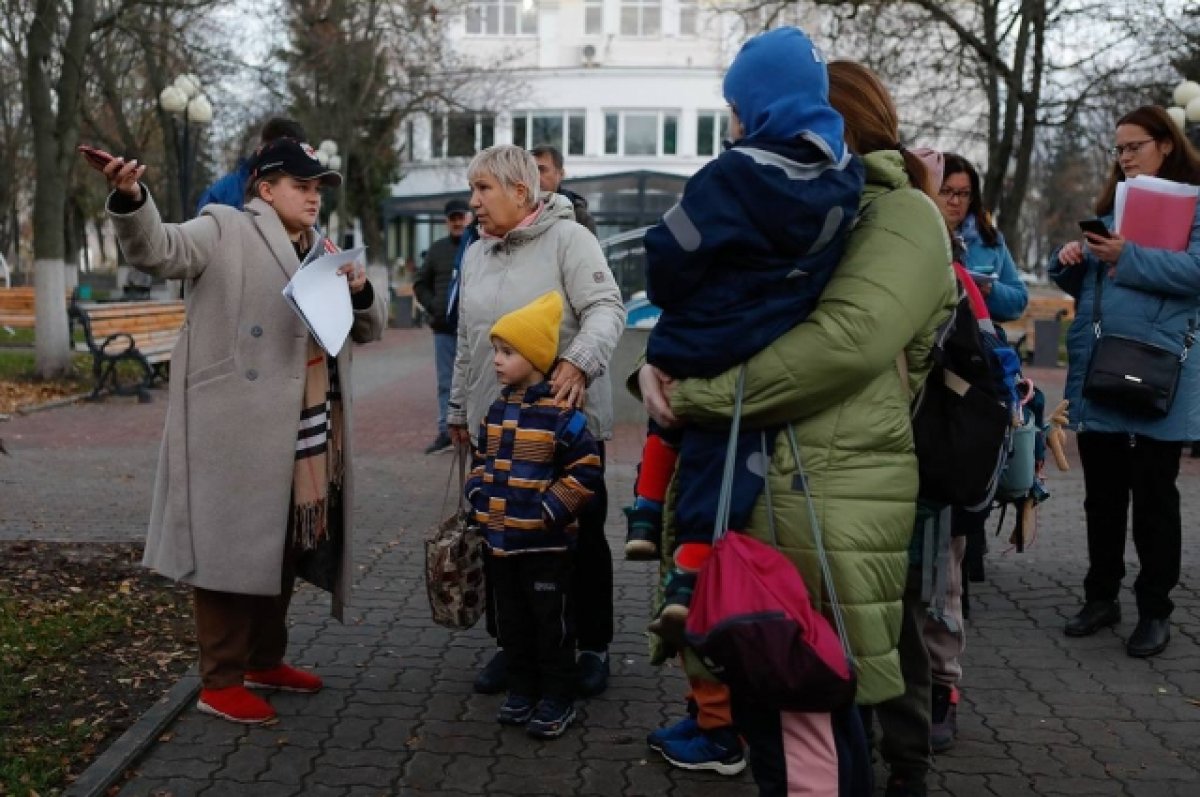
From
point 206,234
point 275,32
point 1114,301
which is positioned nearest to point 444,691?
point 206,234

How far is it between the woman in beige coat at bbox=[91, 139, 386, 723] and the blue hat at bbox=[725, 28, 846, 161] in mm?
1866

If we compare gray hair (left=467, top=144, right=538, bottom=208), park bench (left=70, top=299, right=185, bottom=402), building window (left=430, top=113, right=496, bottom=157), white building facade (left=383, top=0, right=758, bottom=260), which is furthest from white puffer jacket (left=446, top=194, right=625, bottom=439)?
white building facade (left=383, top=0, right=758, bottom=260)

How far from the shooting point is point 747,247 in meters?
2.77

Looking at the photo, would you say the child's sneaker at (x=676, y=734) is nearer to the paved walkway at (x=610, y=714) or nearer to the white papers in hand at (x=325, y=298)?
the paved walkway at (x=610, y=714)

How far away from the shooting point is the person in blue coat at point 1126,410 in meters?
5.09

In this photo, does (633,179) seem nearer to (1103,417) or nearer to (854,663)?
(1103,417)

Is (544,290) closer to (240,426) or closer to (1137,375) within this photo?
(240,426)

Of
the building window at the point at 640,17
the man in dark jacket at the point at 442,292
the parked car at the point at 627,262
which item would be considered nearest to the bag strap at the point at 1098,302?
the man in dark jacket at the point at 442,292

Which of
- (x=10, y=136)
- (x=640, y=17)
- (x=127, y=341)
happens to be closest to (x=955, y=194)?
(x=127, y=341)

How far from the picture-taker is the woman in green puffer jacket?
2830 mm

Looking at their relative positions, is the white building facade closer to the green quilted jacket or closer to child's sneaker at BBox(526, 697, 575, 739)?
child's sneaker at BBox(526, 697, 575, 739)

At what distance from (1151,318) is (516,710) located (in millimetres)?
2890

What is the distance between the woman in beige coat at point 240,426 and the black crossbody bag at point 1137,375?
2.91 meters

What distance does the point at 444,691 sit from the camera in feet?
15.7
